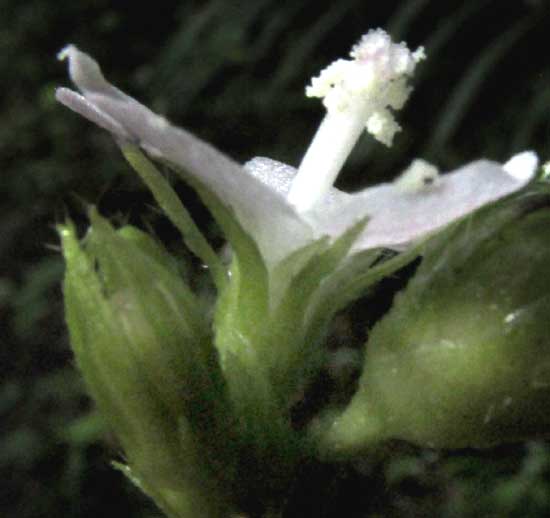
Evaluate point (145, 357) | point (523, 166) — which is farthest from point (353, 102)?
point (145, 357)

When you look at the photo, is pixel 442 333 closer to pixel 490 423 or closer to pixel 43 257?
pixel 490 423

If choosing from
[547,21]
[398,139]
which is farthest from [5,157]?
[547,21]

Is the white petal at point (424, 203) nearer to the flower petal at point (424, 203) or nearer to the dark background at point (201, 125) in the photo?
the flower petal at point (424, 203)

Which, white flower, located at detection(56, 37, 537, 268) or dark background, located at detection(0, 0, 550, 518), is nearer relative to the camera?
white flower, located at detection(56, 37, 537, 268)

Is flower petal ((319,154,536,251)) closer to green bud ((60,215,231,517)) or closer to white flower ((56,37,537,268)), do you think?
white flower ((56,37,537,268))

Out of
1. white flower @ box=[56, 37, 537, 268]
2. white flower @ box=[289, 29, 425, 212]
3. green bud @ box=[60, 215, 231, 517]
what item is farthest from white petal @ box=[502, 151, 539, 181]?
green bud @ box=[60, 215, 231, 517]

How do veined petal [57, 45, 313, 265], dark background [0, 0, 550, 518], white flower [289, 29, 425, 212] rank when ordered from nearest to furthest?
veined petal [57, 45, 313, 265] < white flower [289, 29, 425, 212] < dark background [0, 0, 550, 518]
